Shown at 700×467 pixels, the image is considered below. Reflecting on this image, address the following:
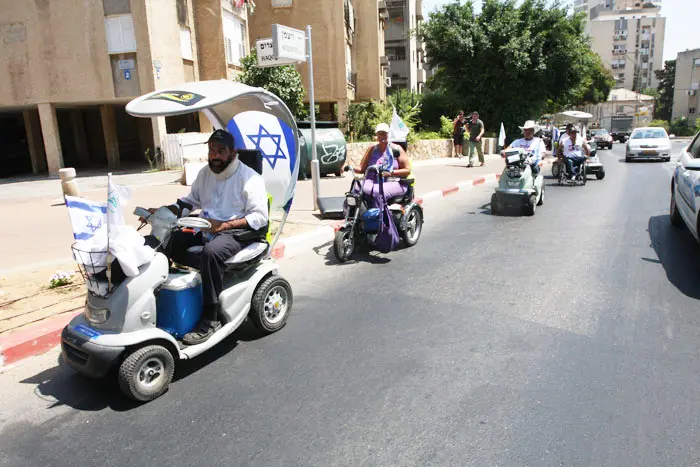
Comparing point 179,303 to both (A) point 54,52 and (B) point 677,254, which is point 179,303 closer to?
(B) point 677,254

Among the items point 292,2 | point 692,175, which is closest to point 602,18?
point 292,2

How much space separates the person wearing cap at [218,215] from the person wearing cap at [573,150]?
11.6 metres

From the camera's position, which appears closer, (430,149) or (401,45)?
(430,149)

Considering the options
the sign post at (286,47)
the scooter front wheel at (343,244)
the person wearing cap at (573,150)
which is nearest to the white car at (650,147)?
the person wearing cap at (573,150)

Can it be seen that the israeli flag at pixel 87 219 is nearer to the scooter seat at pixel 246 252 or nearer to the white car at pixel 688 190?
the scooter seat at pixel 246 252

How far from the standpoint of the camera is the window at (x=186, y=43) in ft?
68.6

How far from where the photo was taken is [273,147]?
5.86 m

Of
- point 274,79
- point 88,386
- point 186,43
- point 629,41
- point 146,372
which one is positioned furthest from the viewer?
point 629,41

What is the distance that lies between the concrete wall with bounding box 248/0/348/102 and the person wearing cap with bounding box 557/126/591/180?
15.8m

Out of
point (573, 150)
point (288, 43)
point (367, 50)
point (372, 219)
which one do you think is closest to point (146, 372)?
point (372, 219)

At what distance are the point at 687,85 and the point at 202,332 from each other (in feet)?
319

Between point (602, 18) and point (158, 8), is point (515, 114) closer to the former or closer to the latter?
point (158, 8)

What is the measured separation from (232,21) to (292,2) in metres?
5.53

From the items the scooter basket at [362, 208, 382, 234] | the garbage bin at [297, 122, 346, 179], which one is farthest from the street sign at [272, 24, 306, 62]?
the garbage bin at [297, 122, 346, 179]
